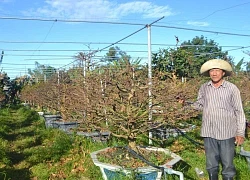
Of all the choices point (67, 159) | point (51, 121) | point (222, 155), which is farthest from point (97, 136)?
point (222, 155)

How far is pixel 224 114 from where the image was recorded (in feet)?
9.27

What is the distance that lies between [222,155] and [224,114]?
1.31 ft

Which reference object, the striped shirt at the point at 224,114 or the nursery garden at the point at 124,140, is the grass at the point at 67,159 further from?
the striped shirt at the point at 224,114

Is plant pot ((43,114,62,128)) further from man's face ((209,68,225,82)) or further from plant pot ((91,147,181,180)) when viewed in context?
man's face ((209,68,225,82))

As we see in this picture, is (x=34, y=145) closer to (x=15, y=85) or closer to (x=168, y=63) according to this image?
(x=168, y=63)

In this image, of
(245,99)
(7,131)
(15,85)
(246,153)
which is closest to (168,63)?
(245,99)

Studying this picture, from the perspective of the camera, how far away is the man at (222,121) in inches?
110

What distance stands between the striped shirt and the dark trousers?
0.21 ft

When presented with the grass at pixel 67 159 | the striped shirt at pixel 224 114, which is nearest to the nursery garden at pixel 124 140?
the grass at pixel 67 159

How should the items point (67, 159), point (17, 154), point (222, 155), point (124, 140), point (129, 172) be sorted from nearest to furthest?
point (222, 155) < point (129, 172) < point (67, 159) < point (124, 140) < point (17, 154)

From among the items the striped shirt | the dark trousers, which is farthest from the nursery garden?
the striped shirt

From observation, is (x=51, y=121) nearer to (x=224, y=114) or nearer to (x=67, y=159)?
(x=67, y=159)

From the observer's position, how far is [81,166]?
431 cm

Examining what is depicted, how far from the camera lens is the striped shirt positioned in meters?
2.80
